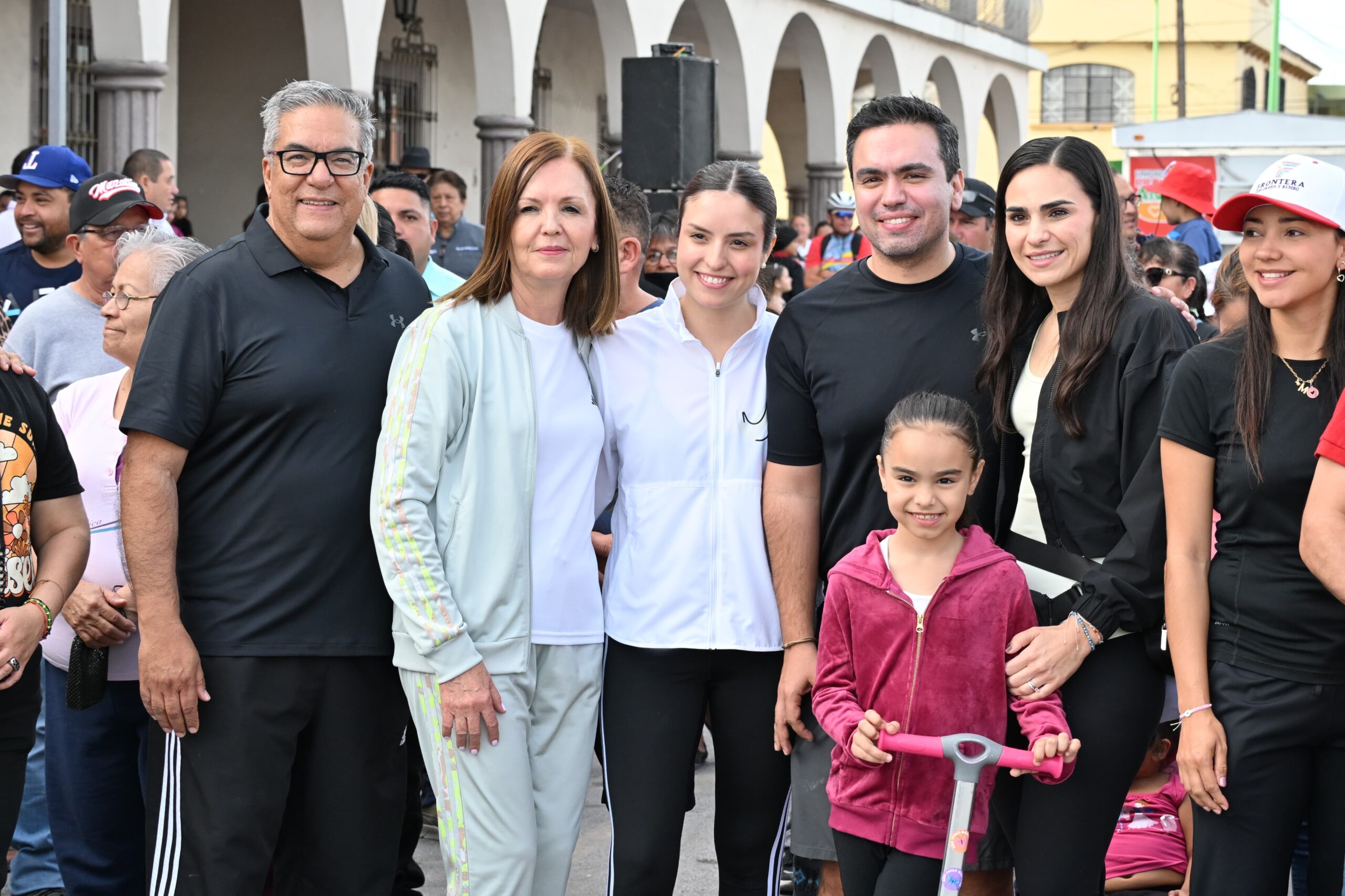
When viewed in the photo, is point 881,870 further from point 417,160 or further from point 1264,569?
point 417,160

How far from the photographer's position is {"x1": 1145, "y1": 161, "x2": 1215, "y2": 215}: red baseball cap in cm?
1056

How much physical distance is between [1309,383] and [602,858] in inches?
121

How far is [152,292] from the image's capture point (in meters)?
4.03

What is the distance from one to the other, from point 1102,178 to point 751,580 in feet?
4.08

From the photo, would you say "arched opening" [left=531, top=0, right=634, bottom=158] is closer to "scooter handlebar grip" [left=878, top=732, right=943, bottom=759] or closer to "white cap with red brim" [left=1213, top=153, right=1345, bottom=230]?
"white cap with red brim" [left=1213, top=153, right=1345, bottom=230]

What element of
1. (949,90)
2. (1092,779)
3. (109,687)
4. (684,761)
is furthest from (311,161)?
(949,90)

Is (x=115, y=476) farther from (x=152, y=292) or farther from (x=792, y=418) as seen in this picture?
(x=792, y=418)

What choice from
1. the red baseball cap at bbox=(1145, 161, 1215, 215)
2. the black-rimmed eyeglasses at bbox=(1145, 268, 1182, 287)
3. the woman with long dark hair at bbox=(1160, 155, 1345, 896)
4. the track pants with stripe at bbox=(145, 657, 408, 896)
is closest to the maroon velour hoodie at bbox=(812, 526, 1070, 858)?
the woman with long dark hair at bbox=(1160, 155, 1345, 896)

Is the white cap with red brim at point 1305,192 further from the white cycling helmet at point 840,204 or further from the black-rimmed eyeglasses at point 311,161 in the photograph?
the white cycling helmet at point 840,204

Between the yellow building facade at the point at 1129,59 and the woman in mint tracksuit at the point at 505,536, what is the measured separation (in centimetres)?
4442

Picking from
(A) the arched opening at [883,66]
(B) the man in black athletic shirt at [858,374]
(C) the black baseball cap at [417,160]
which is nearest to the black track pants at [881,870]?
(B) the man in black athletic shirt at [858,374]

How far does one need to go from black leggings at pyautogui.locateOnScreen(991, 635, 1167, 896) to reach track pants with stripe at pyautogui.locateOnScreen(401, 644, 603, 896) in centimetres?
103

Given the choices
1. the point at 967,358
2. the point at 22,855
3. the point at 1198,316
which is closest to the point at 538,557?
the point at 967,358

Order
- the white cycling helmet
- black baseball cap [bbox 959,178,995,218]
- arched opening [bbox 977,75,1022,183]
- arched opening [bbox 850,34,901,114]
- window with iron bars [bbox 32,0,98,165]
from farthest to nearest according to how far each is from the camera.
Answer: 1. arched opening [bbox 977,75,1022,183]
2. arched opening [bbox 850,34,901,114]
3. the white cycling helmet
4. window with iron bars [bbox 32,0,98,165]
5. black baseball cap [bbox 959,178,995,218]
